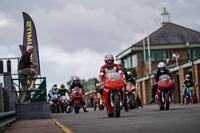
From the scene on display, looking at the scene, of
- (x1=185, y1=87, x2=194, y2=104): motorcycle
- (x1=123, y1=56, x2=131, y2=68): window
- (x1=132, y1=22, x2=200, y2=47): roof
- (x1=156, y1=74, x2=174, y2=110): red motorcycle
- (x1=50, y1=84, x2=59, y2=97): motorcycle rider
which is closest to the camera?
(x1=156, y1=74, x2=174, y2=110): red motorcycle

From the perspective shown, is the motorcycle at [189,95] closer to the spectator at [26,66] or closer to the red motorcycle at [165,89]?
the red motorcycle at [165,89]

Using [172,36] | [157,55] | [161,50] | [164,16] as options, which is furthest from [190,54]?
[164,16]

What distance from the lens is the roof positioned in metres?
75.6

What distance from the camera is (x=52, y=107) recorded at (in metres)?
31.1

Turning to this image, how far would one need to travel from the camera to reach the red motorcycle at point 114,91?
45.8 feet

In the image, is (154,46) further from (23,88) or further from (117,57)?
(23,88)

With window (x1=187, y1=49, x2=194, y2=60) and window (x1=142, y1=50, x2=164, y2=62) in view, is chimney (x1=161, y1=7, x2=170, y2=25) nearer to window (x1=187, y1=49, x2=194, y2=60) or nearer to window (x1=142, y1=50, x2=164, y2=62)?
window (x1=187, y1=49, x2=194, y2=60)

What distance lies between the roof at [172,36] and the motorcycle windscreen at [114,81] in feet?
201

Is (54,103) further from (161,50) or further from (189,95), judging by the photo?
(161,50)

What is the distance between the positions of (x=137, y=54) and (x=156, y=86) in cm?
5618

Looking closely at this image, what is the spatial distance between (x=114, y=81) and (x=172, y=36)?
211 ft

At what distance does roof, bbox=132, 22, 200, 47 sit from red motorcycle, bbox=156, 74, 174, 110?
56310 millimetres

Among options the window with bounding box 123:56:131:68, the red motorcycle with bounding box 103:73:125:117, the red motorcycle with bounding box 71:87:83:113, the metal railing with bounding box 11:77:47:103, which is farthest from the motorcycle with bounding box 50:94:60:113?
the window with bounding box 123:56:131:68

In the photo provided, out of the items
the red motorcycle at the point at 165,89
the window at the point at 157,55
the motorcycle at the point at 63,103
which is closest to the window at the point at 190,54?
the window at the point at 157,55
